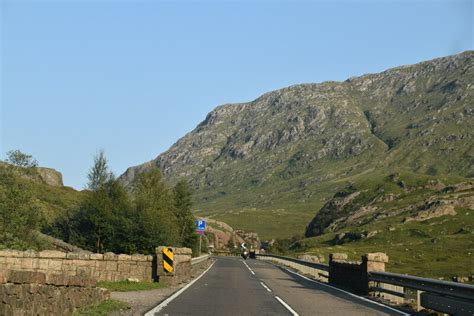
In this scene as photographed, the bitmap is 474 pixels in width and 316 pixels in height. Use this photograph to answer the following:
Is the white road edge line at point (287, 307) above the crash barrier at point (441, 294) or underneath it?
underneath

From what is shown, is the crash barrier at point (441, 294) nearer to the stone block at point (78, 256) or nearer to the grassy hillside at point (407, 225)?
the stone block at point (78, 256)

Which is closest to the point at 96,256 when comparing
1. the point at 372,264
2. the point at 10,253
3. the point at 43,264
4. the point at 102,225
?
the point at 43,264

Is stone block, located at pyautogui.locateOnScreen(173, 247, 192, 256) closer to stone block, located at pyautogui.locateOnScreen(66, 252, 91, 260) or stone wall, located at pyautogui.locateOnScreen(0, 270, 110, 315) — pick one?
stone block, located at pyautogui.locateOnScreen(66, 252, 91, 260)

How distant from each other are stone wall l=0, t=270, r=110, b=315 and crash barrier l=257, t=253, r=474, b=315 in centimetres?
952

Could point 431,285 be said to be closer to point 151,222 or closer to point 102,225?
point 151,222

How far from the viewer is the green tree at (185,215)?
7069cm

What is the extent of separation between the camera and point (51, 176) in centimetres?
8350

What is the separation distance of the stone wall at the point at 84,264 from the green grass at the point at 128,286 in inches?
25.4

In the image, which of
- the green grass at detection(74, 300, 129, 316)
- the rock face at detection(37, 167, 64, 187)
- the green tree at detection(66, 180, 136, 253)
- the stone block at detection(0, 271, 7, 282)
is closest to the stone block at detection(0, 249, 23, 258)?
the green grass at detection(74, 300, 129, 316)

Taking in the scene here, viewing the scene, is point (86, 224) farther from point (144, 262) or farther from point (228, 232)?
point (228, 232)

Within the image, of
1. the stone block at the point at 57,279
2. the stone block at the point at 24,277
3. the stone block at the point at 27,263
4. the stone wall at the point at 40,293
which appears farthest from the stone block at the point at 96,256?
the stone block at the point at 24,277

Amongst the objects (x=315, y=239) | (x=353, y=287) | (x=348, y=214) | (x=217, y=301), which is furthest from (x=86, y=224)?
(x=348, y=214)

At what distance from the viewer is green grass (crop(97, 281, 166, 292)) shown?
23844 mm

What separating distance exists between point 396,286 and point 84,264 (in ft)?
40.6
